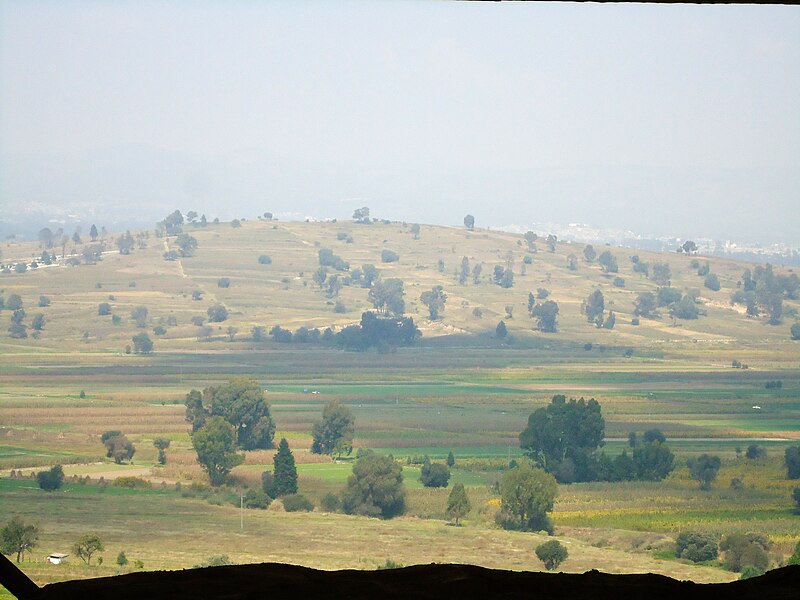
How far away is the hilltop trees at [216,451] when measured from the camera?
4922cm

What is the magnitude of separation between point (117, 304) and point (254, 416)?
3671 cm

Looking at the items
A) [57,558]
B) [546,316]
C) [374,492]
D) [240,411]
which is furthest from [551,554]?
[546,316]

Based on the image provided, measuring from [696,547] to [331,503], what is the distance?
1520 centimetres

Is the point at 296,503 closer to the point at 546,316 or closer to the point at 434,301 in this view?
the point at 546,316

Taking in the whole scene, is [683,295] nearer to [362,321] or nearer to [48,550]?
[362,321]

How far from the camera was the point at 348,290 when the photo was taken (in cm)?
10681

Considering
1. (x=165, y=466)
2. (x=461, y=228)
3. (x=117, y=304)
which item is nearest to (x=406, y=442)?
(x=165, y=466)

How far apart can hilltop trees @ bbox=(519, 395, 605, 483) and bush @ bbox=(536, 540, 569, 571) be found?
16.5 m

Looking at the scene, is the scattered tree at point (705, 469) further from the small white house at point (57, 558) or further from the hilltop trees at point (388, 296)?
the hilltop trees at point (388, 296)

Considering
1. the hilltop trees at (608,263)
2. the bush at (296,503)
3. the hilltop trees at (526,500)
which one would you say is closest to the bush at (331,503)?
the bush at (296,503)

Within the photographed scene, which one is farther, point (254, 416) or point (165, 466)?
point (254, 416)

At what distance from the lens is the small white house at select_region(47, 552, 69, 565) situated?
3327cm

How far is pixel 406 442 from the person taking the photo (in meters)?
55.0

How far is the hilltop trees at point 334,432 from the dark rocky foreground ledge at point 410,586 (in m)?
51.0
